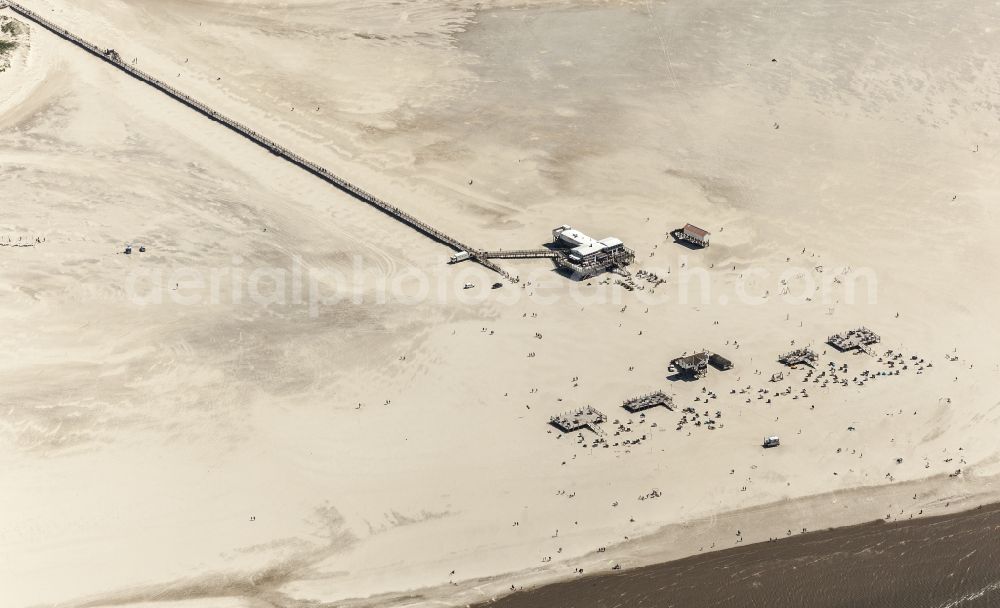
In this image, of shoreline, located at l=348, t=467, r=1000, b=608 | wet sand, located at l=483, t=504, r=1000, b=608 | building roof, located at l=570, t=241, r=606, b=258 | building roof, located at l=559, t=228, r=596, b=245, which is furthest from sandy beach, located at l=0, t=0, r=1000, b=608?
building roof, located at l=559, t=228, r=596, b=245

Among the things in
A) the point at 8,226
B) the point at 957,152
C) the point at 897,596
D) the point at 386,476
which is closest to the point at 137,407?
the point at 386,476

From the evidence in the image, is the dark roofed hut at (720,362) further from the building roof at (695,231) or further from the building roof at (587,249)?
the building roof at (695,231)

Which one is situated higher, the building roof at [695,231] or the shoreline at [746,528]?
the building roof at [695,231]

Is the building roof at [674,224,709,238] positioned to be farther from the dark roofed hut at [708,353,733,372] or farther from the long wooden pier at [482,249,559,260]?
the dark roofed hut at [708,353,733,372]

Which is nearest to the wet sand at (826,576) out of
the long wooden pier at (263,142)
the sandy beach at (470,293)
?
the sandy beach at (470,293)

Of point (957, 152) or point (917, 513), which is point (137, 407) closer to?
point (917, 513)
